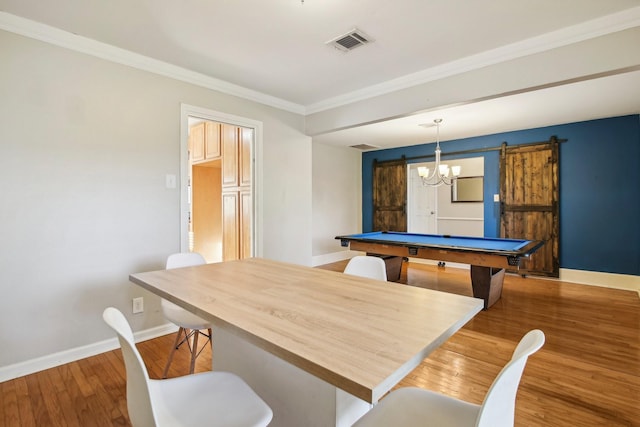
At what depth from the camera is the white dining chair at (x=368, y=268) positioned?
196cm

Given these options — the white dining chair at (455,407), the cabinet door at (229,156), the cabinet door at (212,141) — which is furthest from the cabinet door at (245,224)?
the white dining chair at (455,407)

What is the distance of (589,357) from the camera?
93.7 inches

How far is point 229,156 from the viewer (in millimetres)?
4445

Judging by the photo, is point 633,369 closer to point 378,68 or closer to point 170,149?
point 378,68

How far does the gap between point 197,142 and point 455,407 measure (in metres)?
5.23

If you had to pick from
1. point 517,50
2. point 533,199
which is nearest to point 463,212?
point 533,199

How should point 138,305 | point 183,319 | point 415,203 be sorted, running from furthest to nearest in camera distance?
1. point 415,203
2. point 138,305
3. point 183,319

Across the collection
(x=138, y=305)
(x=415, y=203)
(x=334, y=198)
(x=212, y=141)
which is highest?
(x=212, y=141)

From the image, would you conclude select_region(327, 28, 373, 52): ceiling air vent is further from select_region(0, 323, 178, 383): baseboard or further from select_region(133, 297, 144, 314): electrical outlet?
select_region(0, 323, 178, 383): baseboard

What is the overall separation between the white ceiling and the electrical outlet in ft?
7.00

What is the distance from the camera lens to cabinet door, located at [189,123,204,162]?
510 cm

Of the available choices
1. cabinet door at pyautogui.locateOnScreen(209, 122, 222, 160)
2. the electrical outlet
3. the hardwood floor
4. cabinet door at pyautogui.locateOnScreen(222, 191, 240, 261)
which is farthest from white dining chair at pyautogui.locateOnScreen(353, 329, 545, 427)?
cabinet door at pyautogui.locateOnScreen(209, 122, 222, 160)

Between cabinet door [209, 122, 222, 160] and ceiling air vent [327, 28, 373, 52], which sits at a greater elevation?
ceiling air vent [327, 28, 373, 52]

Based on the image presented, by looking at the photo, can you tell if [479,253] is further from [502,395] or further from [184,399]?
[184,399]
